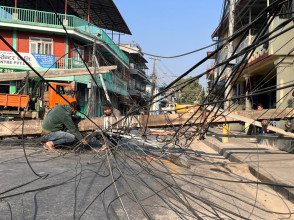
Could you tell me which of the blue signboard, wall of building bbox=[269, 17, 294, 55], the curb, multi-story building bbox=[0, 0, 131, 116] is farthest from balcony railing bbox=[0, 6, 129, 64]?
the curb

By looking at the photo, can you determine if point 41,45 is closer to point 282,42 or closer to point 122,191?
point 282,42

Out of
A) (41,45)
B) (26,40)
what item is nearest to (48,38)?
(41,45)

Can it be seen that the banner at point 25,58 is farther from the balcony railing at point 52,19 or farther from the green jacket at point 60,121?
the green jacket at point 60,121

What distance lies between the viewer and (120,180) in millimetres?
4098

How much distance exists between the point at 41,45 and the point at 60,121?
17.8 m

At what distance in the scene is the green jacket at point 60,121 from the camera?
20.7 ft

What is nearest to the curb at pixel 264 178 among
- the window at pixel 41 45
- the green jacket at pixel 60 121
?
the green jacket at pixel 60 121

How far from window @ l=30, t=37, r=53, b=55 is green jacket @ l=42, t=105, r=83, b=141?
1728cm

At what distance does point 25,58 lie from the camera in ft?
63.6

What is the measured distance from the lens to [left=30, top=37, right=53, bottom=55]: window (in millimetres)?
21688

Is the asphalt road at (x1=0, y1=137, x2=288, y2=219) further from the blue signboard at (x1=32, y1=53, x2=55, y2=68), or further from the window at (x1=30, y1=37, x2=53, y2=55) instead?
the window at (x1=30, y1=37, x2=53, y2=55)

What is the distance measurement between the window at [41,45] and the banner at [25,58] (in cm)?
200

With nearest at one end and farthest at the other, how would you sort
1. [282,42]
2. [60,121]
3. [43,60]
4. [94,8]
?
[60,121] → [282,42] → [43,60] → [94,8]

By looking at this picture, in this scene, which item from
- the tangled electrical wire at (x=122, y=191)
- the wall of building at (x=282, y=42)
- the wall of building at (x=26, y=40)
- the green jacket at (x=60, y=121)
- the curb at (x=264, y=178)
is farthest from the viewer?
the wall of building at (x=26, y=40)
